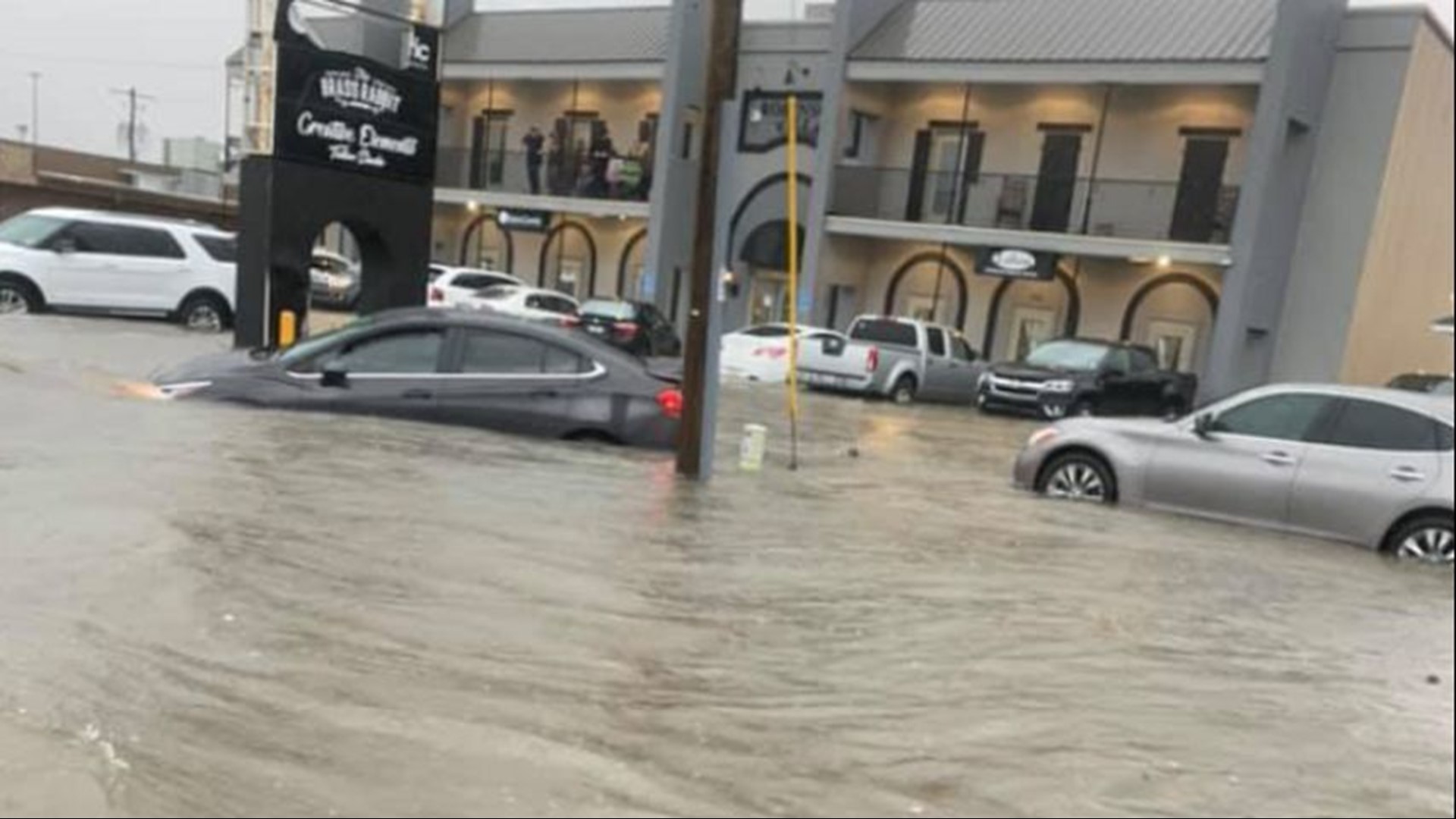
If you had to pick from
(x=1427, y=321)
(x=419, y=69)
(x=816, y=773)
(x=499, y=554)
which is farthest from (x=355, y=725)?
(x=1427, y=321)

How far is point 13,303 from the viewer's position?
56.3 ft

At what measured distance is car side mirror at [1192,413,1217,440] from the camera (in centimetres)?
959

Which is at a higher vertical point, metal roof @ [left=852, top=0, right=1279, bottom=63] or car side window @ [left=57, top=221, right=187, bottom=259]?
metal roof @ [left=852, top=0, right=1279, bottom=63]

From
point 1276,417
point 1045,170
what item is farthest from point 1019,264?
point 1276,417

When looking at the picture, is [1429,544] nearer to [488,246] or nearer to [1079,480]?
[1079,480]

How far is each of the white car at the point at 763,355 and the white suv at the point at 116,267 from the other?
27.9ft

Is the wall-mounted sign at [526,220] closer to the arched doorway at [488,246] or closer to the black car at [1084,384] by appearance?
the arched doorway at [488,246]

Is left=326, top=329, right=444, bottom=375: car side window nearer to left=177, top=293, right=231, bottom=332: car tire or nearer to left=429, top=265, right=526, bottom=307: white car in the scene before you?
left=177, top=293, right=231, bottom=332: car tire

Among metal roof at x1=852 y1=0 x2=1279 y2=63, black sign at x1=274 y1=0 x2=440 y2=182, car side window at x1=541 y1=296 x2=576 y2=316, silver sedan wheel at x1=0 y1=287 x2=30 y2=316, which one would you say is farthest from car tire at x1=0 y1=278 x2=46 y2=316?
metal roof at x1=852 y1=0 x2=1279 y2=63

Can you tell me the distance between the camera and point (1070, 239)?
947 inches

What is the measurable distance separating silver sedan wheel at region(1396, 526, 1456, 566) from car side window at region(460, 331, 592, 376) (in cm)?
608

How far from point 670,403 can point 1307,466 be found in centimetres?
480

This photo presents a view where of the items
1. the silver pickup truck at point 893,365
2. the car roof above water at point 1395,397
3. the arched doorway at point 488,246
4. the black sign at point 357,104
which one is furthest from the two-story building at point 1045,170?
the car roof above water at point 1395,397

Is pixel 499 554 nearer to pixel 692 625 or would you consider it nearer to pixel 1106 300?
pixel 692 625
